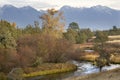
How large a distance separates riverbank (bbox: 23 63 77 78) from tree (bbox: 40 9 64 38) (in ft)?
108

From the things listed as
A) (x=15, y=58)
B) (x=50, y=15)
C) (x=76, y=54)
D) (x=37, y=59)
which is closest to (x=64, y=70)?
(x=37, y=59)

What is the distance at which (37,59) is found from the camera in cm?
7975

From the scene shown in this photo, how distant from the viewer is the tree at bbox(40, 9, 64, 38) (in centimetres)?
11528

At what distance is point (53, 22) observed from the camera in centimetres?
11575

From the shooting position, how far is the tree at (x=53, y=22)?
115 meters

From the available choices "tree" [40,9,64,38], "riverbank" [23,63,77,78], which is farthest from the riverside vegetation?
"tree" [40,9,64,38]

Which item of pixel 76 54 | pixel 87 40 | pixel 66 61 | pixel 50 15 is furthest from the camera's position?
pixel 87 40

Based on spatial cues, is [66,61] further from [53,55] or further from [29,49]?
[29,49]

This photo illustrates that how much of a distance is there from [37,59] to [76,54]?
1974 cm

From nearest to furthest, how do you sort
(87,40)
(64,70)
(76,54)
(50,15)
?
(64,70)
(76,54)
(50,15)
(87,40)

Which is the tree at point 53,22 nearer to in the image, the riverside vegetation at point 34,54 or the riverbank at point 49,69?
the riverside vegetation at point 34,54

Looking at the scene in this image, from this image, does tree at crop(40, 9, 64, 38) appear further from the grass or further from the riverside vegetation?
the riverside vegetation

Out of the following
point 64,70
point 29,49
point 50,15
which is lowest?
point 64,70

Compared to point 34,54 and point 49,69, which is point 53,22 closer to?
point 34,54
